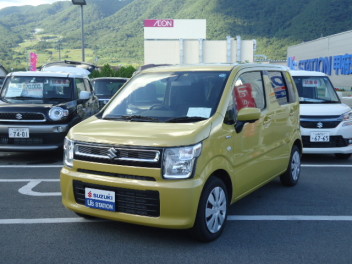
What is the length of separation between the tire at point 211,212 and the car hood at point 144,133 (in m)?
0.50

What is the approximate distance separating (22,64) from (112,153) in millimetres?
106690

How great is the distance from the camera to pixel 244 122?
4.33 meters

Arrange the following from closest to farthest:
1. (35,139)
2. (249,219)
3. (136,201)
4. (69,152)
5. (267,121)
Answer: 1. (136,201)
2. (69,152)
3. (249,219)
4. (267,121)
5. (35,139)

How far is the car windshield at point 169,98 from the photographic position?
4191mm

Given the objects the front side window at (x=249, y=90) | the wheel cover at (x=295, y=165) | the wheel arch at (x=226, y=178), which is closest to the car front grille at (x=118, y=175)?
the wheel arch at (x=226, y=178)

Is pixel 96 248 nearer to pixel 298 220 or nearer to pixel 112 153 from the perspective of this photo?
pixel 112 153

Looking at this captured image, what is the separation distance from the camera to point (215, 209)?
3.95 meters

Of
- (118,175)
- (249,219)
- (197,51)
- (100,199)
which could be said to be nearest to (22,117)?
(100,199)

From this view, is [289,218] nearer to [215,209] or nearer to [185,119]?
[215,209]

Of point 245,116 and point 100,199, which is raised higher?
point 245,116

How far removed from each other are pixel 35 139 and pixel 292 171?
4537 millimetres

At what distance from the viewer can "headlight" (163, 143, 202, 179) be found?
356 centimetres

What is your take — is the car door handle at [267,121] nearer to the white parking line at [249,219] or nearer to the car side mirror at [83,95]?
the white parking line at [249,219]

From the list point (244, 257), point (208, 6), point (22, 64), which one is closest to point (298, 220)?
point (244, 257)
